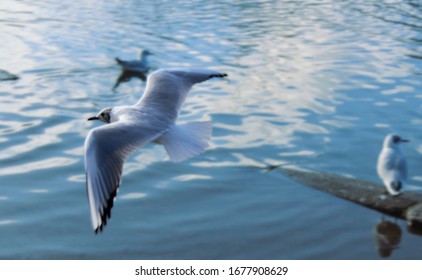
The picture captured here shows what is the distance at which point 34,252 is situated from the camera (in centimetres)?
594

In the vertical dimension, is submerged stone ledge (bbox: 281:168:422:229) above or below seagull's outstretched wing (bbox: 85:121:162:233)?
below

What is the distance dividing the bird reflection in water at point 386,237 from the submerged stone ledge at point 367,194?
0.16m

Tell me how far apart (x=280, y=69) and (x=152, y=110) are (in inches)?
261

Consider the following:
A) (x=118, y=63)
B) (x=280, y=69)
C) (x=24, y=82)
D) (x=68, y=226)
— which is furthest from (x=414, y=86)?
(x=68, y=226)

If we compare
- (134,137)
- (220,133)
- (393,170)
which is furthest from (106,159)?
(220,133)

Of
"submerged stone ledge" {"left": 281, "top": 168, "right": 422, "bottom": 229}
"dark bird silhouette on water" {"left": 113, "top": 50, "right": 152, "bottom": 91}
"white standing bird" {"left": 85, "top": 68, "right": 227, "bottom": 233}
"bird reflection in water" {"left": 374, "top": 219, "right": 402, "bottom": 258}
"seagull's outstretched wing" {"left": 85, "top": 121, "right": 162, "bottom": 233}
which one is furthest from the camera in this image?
"dark bird silhouette on water" {"left": 113, "top": 50, "right": 152, "bottom": 91}

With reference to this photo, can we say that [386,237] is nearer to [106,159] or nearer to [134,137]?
[134,137]

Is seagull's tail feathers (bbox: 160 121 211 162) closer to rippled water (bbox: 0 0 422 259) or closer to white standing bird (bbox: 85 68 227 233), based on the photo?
white standing bird (bbox: 85 68 227 233)

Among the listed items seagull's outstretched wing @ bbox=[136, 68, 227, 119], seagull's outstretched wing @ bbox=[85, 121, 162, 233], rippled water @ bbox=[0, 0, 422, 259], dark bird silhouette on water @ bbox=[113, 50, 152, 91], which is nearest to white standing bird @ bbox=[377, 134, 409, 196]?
rippled water @ bbox=[0, 0, 422, 259]

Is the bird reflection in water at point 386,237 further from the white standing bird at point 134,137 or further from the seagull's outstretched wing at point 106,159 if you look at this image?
the seagull's outstretched wing at point 106,159

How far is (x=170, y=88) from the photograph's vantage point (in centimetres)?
661

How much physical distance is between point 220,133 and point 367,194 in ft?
7.85

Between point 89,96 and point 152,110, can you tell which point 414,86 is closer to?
point 89,96

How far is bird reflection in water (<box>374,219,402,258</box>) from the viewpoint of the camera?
607 centimetres
